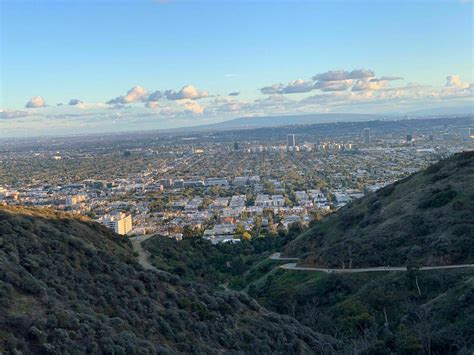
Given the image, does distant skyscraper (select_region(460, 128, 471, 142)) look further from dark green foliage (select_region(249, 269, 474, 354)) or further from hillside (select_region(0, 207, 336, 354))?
hillside (select_region(0, 207, 336, 354))

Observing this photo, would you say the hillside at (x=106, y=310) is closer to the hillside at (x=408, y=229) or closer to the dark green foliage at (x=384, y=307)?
the dark green foliage at (x=384, y=307)

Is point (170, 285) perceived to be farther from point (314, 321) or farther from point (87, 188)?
point (87, 188)

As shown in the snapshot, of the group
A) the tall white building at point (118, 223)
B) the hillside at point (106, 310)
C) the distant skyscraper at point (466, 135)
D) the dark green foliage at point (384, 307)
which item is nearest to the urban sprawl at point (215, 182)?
the tall white building at point (118, 223)

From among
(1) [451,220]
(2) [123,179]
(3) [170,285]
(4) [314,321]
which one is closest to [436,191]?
(1) [451,220]

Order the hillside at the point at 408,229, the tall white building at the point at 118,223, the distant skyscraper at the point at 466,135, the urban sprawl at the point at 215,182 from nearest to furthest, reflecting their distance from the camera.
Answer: the hillside at the point at 408,229 < the tall white building at the point at 118,223 < the urban sprawl at the point at 215,182 < the distant skyscraper at the point at 466,135

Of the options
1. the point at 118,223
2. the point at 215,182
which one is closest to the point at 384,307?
the point at 118,223

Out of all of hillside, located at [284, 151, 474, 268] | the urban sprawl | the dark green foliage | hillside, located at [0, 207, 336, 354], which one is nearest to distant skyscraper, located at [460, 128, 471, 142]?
the urban sprawl
